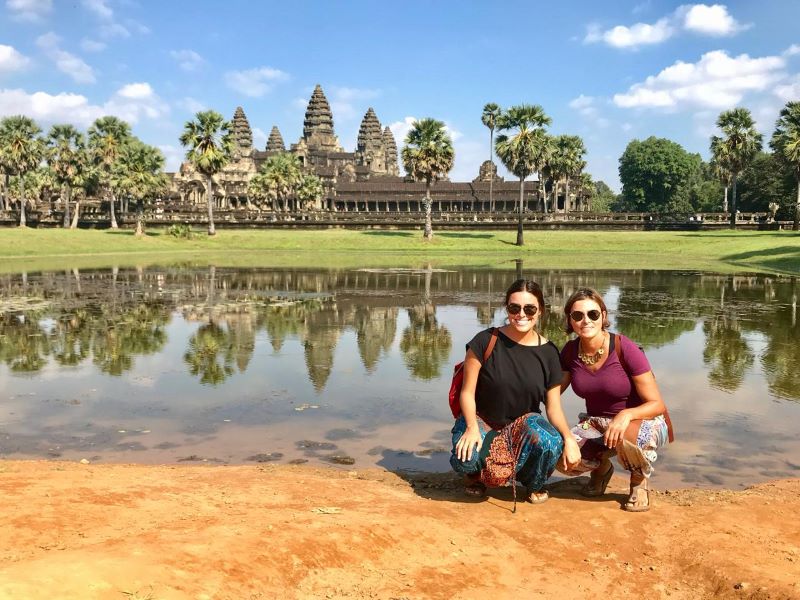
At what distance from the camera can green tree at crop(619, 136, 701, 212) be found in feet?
372

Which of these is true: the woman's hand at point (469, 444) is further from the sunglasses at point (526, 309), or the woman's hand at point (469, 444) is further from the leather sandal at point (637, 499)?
the leather sandal at point (637, 499)

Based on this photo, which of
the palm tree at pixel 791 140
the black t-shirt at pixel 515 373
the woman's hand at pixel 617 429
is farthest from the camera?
the palm tree at pixel 791 140

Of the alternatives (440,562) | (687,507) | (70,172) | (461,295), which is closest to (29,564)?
(440,562)

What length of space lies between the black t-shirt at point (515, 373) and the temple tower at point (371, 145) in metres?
144

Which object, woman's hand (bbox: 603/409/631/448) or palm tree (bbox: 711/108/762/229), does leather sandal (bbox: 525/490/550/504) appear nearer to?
woman's hand (bbox: 603/409/631/448)

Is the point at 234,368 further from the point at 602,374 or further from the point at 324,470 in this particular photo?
the point at 602,374

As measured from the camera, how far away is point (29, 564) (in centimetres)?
385

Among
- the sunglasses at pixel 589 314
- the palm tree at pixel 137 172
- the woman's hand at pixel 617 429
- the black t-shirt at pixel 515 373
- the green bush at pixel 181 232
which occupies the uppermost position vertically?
the palm tree at pixel 137 172

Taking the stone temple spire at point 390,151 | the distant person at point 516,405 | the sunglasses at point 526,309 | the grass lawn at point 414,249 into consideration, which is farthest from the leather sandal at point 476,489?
the stone temple spire at point 390,151

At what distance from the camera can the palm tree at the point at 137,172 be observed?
248 feet

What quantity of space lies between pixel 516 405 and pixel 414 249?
169 feet

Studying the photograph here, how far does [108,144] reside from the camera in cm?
7562

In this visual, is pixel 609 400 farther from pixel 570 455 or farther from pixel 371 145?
pixel 371 145

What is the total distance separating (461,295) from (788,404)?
1528 centimetres
